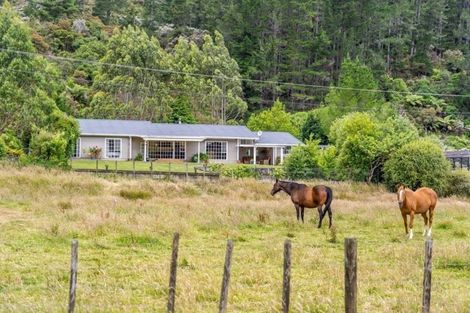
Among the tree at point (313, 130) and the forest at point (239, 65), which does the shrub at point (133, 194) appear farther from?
the tree at point (313, 130)

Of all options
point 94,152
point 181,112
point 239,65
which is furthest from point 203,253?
point 239,65

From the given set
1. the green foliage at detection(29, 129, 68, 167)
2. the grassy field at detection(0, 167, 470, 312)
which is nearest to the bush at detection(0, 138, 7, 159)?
the green foliage at detection(29, 129, 68, 167)

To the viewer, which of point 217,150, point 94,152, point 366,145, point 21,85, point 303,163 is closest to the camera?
point 366,145

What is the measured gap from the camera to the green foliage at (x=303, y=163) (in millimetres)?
35062

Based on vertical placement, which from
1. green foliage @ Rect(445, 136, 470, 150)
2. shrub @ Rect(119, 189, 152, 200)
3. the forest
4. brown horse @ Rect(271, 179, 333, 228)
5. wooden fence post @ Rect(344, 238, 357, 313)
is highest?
the forest

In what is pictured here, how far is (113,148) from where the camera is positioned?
48.5 metres

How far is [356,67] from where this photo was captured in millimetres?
61531

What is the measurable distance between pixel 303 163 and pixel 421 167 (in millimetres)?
9020

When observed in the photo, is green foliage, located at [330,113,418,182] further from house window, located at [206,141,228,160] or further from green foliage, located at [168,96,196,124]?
green foliage, located at [168,96,196,124]

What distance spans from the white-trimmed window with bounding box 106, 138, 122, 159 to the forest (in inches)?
185

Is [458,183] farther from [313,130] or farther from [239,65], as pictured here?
[239,65]

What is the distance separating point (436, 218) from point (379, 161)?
13.0 meters

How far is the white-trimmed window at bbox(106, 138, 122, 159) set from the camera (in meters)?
48.1

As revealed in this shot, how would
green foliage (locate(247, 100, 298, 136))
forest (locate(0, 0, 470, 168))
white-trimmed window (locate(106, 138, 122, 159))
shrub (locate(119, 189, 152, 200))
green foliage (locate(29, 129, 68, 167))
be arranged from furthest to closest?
1. green foliage (locate(247, 100, 298, 136))
2. white-trimmed window (locate(106, 138, 122, 159))
3. forest (locate(0, 0, 470, 168))
4. green foliage (locate(29, 129, 68, 167))
5. shrub (locate(119, 189, 152, 200))
